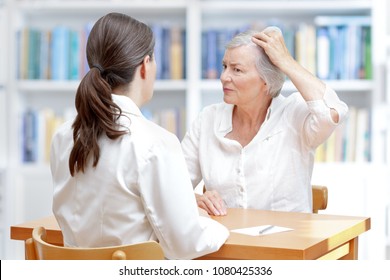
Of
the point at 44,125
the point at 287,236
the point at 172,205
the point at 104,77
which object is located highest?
the point at 104,77

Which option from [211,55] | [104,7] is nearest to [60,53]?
[104,7]

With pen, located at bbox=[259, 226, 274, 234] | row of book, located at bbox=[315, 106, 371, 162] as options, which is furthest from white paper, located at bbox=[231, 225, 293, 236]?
row of book, located at bbox=[315, 106, 371, 162]

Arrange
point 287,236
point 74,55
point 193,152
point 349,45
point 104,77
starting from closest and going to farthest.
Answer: point 104,77 → point 287,236 → point 193,152 → point 349,45 → point 74,55

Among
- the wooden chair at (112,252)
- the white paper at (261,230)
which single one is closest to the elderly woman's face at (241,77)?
the white paper at (261,230)

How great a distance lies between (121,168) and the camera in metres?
1.72

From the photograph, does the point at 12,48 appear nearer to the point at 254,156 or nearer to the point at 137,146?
the point at 254,156

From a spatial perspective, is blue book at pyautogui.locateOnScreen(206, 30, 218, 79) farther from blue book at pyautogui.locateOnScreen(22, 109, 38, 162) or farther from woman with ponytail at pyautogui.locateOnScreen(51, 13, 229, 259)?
woman with ponytail at pyautogui.locateOnScreen(51, 13, 229, 259)

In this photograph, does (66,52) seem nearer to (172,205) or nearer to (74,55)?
(74,55)

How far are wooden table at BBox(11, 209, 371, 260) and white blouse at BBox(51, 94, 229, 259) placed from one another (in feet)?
0.27

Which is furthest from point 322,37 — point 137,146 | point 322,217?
point 137,146

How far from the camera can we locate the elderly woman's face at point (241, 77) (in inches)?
103

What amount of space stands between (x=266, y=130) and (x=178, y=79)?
148 cm

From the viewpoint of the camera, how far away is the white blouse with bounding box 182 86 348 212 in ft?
8.42

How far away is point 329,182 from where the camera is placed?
392cm
